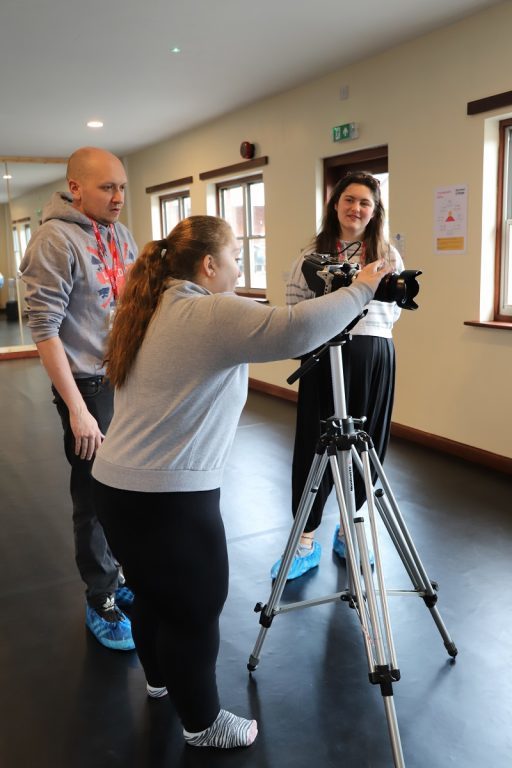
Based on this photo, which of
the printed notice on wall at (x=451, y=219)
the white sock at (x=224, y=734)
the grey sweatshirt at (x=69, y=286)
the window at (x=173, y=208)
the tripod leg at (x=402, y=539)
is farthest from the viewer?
the window at (x=173, y=208)

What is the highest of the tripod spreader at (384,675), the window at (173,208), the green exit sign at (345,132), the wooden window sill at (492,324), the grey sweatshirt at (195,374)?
the green exit sign at (345,132)

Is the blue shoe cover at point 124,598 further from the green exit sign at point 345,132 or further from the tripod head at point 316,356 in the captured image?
the green exit sign at point 345,132

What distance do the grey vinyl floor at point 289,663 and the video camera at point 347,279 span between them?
1146mm

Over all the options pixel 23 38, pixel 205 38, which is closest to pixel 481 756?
pixel 205 38

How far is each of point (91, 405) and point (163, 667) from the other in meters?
0.87

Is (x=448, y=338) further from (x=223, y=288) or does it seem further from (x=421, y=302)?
(x=223, y=288)

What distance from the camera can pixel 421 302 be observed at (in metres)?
4.34

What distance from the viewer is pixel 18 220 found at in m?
10.9

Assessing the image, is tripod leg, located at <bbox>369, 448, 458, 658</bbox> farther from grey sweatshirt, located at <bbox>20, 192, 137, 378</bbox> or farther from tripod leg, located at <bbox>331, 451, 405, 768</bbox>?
grey sweatshirt, located at <bbox>20, 192, 137, 378</bbox>

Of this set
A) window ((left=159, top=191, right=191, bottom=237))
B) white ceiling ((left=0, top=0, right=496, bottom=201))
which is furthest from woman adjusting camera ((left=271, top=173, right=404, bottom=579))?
window ((left=159, top=191, right=191, bottom=237))

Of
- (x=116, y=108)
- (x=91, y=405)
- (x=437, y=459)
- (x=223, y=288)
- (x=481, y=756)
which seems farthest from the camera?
(x=116, y=108)

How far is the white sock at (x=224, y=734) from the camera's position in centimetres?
168

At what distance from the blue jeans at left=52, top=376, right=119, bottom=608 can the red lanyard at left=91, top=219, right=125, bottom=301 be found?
307 millimetres

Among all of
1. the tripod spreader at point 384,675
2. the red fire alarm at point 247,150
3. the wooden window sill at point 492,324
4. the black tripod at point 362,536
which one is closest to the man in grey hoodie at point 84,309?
the black tripod at point 362,536
